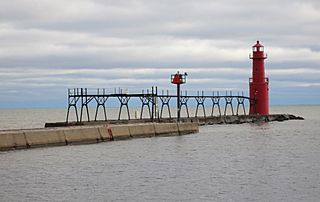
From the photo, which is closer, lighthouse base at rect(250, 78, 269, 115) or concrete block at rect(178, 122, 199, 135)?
concrete block at rect(178, 122, 199, 135)

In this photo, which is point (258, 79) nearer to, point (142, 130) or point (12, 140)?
point (142, 130)

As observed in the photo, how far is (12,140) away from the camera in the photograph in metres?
35.3

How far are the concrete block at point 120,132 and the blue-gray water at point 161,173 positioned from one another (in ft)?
3.45

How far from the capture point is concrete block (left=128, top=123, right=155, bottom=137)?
47.7 meters

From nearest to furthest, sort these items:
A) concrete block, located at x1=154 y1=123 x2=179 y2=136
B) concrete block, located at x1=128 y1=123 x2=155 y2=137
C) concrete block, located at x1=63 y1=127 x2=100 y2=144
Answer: concrete block, located at x1=63 y1=127 x2=100 y2=144, concrete block, located at x1=128 y1=123 x2=155 y2=137, concrete block, located at x1=154 y1=123 x2=179 y2=136

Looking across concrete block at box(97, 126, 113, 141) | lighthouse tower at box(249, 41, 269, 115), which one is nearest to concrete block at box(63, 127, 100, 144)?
concrete block at box(97, 126, 113, 141)

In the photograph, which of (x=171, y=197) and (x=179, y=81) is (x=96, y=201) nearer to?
(x=171, y=197)

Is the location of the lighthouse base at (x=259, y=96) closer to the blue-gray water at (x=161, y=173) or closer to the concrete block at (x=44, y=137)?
the blue-gray water at (x=161, y=173)

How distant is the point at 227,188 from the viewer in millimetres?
24609

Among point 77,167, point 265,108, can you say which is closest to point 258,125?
point 265,108

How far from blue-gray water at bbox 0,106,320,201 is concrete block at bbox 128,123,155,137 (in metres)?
3.29

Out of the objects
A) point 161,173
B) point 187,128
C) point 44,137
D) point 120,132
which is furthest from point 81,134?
point 187,128

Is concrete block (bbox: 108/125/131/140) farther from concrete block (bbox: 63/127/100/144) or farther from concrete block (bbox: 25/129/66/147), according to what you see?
concrete block (bbox: 25/129/66/147)

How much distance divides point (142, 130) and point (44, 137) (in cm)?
1186
